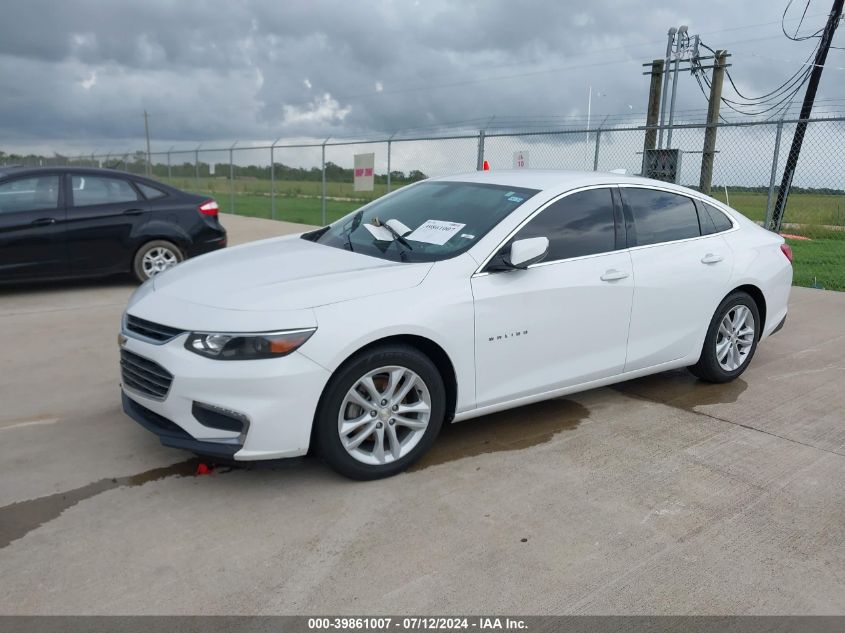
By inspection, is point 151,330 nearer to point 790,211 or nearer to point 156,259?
point 156,259

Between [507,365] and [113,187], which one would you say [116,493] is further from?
[113,187]

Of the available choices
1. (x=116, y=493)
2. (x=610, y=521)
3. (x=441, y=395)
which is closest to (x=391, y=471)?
(x=441, y=395)

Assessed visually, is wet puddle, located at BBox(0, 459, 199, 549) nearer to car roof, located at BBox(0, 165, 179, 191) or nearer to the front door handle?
the front door handle

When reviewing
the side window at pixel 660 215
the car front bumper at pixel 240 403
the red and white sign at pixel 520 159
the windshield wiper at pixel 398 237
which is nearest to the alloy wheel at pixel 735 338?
the side window at pixel 660 215

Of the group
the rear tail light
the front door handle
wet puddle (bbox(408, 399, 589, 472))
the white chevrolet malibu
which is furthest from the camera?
the rear tail light

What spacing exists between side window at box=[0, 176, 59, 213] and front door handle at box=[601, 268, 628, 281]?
21.2 ft

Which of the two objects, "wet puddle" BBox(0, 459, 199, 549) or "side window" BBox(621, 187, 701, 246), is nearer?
"wet puddle" BBox(0, 459, 199, 549)

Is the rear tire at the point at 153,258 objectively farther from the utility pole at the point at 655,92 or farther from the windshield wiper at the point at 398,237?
the utility pole at the point at 655,92

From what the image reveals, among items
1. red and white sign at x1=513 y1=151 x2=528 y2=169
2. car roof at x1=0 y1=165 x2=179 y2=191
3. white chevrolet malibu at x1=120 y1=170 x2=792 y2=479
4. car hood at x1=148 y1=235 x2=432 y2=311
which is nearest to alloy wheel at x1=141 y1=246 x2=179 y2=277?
car roof at x1=0 y1=165 x2=179 y2=191

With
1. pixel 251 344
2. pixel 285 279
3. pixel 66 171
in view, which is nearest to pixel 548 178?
pixel 285 279

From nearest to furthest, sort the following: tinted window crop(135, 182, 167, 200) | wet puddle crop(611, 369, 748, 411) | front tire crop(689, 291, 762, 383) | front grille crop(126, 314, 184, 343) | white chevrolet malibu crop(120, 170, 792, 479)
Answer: white chevrolet malibu crop(120, 170, 792, 479) < front grille crop(126, 314, 184, 343) < wet puddle crop(611, 369, 748, 411) < front tire crop(689, 291, 762, 383) < tinted window crop(135, 182, 167, 200)

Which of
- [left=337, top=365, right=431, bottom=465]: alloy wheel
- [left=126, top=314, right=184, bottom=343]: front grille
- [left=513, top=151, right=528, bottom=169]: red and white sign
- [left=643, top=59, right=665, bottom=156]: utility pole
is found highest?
[left=643, top=59, right=665, bottom=156]: utility pole

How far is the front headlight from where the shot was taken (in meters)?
3.37

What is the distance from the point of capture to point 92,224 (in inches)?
327
